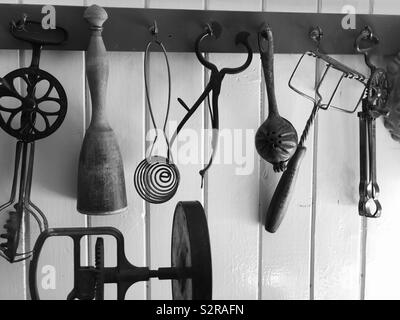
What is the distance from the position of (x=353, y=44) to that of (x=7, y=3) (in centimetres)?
52

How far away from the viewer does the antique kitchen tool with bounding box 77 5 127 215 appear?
73 centimetres

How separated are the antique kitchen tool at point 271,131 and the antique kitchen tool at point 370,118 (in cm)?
14

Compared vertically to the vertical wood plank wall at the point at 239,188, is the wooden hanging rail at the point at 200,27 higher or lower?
higher

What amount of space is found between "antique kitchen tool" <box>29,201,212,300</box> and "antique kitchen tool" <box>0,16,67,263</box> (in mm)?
183

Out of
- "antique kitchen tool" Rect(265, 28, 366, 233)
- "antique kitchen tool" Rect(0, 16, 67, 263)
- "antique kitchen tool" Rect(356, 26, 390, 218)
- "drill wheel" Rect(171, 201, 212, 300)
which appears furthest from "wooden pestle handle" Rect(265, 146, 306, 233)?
"antique kitchen tool" Rect(0, 16, 67, 263)

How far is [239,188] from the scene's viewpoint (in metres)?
0.86

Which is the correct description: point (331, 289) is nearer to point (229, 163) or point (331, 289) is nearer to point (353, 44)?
point (229, 163)

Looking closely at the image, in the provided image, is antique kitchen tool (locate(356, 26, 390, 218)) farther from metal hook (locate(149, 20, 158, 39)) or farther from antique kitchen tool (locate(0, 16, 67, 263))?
antique kitchen tool (locate(0, 16, 67, 263))

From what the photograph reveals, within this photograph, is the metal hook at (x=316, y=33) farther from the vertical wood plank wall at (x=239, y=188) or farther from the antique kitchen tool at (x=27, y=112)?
the antique kitchen tool at (x=27, y=112)

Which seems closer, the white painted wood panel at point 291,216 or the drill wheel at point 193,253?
the drill wheel at point 193,253

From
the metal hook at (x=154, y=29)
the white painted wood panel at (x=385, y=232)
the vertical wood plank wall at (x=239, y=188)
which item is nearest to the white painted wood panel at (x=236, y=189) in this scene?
the vertical wood plank wall at (x=239, y=188)

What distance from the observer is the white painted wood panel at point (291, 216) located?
851 mm

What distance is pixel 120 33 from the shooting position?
30.5 inches

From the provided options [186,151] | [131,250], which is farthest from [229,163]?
[131,250]
